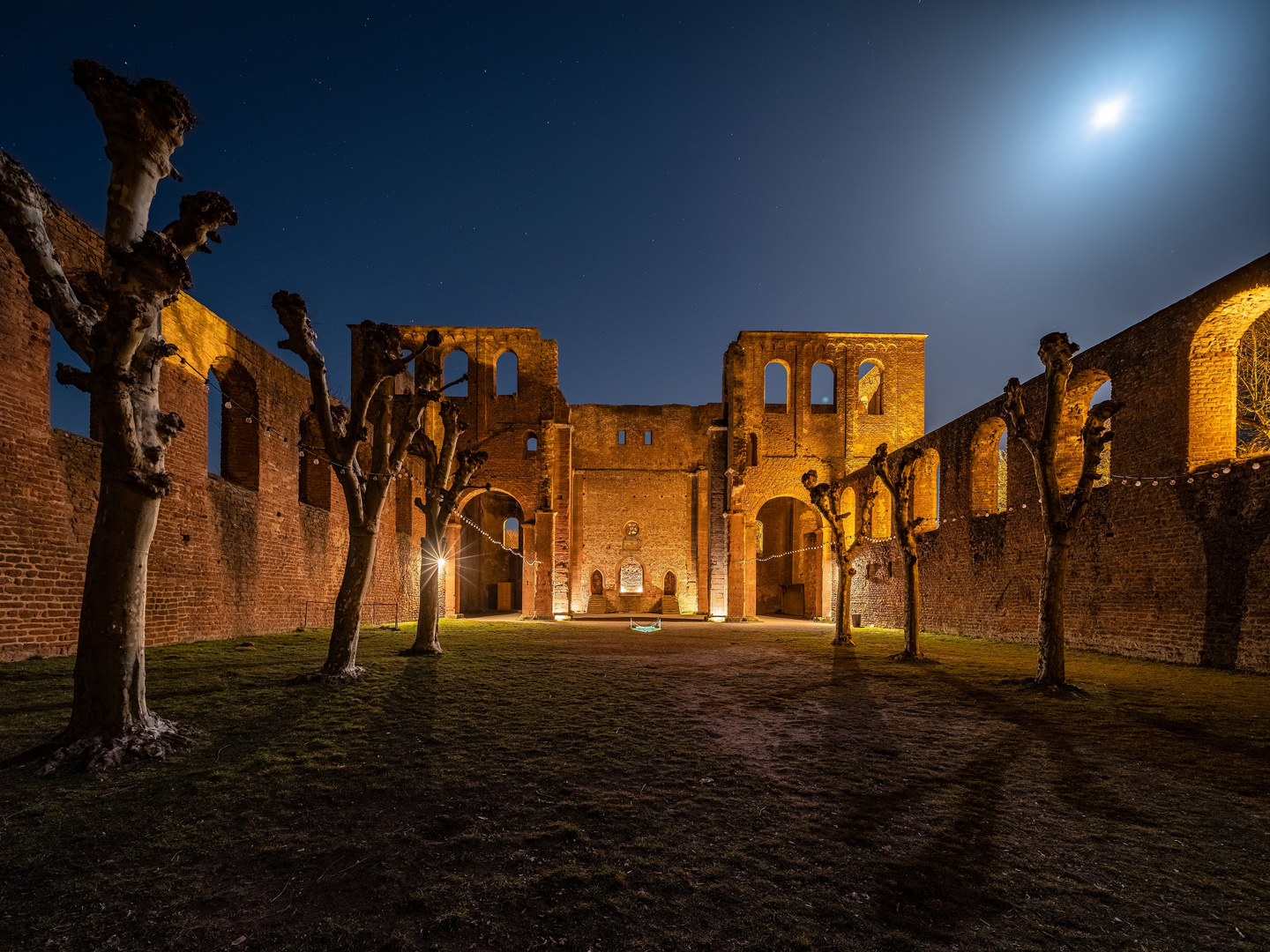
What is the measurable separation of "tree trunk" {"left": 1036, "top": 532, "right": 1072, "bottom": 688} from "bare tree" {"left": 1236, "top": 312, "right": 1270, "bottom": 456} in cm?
1142

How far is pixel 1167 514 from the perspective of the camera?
9.73 m

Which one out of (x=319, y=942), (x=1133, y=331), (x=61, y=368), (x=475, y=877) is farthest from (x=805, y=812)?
(x=1133, y=331)

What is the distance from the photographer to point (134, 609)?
4227mm

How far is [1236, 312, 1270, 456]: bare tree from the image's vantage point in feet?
46.8

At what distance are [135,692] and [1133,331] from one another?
15393 millimetres

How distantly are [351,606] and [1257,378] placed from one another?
2094cm

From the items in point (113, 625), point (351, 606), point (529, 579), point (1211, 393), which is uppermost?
point (1211, 393)

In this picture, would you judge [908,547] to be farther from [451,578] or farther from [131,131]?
[451,578]

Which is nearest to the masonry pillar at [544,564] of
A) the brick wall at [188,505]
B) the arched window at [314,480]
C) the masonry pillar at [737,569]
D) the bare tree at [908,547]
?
the brick wall at [188,505]

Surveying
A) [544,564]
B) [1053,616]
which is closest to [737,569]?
[544,564]

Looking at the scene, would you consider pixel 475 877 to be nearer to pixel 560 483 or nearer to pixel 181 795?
pixel 181 795

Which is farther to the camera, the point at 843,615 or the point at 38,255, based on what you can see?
the point at 843,615

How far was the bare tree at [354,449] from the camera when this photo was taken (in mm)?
6926

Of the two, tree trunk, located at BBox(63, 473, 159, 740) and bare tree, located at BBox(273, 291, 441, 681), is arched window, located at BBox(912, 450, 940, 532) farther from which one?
tree trunk, located at BBox(63, 473, 159, 740)
